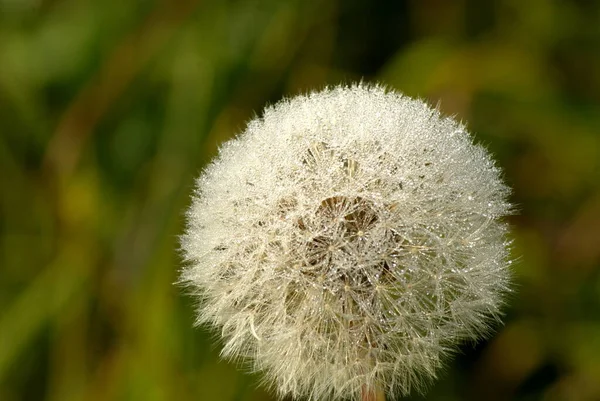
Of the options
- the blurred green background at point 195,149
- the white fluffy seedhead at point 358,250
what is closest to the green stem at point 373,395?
the white fluffy seedhead at point 358,250

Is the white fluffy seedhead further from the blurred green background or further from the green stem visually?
the blurred green background

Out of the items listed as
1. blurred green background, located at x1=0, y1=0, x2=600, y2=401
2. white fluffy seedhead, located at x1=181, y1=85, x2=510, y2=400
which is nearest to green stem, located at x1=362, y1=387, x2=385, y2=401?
white fluffy seedhead, located at x1=181, y1=85, x2=510, y2=400

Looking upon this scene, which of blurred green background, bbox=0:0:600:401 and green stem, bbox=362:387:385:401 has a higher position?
blurred green background, bbox=0:0:600:401

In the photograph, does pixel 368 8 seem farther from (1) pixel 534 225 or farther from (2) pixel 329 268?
(2) pixel 329 268

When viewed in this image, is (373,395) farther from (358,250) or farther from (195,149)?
(195,149)

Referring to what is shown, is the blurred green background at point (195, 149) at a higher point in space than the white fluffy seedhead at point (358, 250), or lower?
higher

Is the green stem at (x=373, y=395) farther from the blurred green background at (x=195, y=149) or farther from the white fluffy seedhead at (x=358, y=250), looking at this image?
the blurred green background at (x=195, y=149)
